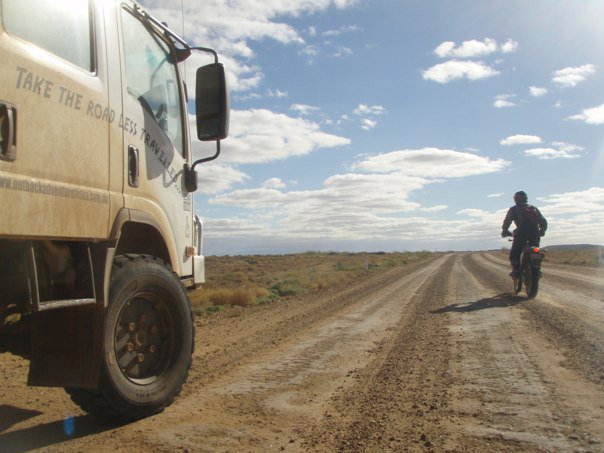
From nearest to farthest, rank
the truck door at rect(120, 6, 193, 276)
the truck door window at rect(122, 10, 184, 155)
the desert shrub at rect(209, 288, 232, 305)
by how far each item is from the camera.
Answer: the truck door at rect(120, 6, 193, 276) < the truck door window at rect(122, 10, 184, 155) < the desert shrub at rect(209, 288, 232, 305)

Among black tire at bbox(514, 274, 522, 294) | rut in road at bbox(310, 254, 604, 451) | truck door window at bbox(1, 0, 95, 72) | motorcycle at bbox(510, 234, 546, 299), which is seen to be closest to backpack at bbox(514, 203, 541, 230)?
motorcycle at bbox(510, 234, 546, 299)

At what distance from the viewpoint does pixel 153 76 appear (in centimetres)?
429

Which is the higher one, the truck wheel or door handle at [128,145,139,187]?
door handle at [128,145,139,187]

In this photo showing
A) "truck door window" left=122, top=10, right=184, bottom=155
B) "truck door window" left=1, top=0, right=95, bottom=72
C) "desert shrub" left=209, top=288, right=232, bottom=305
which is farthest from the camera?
"desert shrub" left=209, top=288, right=232, bottom=305

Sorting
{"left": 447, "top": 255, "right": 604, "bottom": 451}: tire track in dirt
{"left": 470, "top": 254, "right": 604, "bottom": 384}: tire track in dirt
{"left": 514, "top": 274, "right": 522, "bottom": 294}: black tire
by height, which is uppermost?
{"left": 514, "top": 274, "right": 522, "bottom": 294}: black tire

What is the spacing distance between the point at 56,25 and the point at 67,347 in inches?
75.3

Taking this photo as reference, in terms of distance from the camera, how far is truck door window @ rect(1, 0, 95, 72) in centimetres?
267

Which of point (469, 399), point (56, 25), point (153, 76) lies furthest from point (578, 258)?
point (56, 25)

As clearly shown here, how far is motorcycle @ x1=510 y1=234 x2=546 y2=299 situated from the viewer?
10719 mm

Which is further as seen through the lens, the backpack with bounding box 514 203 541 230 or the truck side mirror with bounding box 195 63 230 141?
the backpack with bounding box 514 203 541 230

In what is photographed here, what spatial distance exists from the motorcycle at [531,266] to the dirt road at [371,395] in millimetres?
2526

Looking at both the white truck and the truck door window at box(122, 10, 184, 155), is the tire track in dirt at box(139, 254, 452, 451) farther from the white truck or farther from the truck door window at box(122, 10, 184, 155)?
the truck door window at box(122, 10, 184, 155)

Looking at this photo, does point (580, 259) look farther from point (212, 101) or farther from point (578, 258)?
point (212, 101)

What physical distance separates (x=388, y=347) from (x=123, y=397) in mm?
3769
